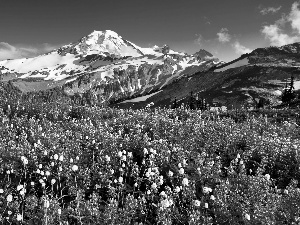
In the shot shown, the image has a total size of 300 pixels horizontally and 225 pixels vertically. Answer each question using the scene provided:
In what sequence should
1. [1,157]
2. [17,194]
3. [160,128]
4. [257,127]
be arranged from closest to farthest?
[17,194], [1,157], [160,128], [257,127]

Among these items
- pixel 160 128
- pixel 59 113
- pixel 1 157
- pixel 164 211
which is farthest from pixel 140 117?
pixel 164 211

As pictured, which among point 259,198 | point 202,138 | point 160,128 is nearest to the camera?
point 259,198

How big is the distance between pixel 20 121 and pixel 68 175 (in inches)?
265

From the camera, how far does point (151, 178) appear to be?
8172 mm

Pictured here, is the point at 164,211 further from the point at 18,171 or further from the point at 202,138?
the point at 202,138

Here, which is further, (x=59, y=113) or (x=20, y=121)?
(x=59, y=113)

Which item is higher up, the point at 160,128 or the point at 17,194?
the point at 160,128

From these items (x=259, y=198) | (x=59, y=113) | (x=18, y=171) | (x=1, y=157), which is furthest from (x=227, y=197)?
(x=59, y=113)

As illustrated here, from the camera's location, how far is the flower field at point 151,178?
688cm

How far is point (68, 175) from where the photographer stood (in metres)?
8.71

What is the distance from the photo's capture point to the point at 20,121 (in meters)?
14.5

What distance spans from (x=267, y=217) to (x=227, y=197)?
4.40 feet

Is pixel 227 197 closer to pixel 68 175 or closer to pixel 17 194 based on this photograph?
pixel 68 175

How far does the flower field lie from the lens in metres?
6.88
